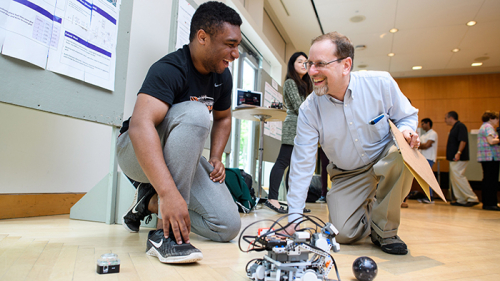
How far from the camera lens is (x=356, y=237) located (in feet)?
4.42

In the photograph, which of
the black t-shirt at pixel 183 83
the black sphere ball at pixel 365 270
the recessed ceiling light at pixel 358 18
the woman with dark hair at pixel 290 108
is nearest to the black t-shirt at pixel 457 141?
the recessed ceiling light at pixel 358 18

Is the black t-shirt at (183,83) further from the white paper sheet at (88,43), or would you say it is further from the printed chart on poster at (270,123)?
the printed chart on poster at (270,123)

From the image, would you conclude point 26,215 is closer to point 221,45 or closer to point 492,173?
point 221,45

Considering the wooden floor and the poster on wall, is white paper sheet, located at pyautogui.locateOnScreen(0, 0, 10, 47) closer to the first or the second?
the wooden floor

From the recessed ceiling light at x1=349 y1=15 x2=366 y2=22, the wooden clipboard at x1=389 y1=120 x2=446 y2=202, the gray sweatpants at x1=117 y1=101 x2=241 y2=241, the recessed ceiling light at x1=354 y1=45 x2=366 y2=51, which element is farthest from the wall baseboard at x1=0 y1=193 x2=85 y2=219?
the recessed ceiling light at x1=354 y1=45 x2=366 y2=51

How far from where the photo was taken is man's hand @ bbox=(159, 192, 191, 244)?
0.85m

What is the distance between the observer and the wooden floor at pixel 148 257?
78 cm

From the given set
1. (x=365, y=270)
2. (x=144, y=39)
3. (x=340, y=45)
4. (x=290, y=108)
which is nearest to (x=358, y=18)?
(x=290, y=108)

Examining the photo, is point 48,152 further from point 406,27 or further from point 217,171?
point 406,27

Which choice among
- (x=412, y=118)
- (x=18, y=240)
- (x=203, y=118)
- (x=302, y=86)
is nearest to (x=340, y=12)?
(x=302, y=86)

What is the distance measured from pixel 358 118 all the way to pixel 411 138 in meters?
0.24

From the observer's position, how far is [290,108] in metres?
2.68

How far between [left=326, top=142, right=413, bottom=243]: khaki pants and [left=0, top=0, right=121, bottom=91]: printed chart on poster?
120 centimetres

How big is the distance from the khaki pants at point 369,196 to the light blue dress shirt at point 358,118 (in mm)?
88
